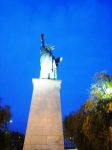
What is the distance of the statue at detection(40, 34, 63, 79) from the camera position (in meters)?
19.3

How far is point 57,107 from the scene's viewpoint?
1811 centimetres

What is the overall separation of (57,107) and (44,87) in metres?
1.41

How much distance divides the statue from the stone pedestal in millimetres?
704

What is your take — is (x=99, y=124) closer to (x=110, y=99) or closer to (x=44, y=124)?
(x=110, y=99)

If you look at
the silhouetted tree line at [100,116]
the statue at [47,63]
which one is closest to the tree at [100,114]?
the silhouetted tree line at [100,116]

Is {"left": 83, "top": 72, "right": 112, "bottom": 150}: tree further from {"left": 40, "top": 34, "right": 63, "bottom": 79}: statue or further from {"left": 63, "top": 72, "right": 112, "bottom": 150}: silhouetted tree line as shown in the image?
{"left": 40, "top": 34, "right": 63, "bottom": 79}: statue

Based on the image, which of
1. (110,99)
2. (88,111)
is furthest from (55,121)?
(110,99)

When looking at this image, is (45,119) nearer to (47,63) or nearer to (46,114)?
(46,114)

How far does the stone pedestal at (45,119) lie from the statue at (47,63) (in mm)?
704

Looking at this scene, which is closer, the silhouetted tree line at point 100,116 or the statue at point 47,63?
the silhouetted tree line at point 100,116

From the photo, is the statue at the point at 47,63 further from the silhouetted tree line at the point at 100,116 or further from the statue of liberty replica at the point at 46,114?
the silhouetted tree line at the point at 100,116

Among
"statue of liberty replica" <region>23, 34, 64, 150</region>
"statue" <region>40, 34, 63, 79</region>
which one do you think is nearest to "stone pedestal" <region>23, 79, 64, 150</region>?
"statue of liberty replica" <region>23, 34, 64, 150</region>

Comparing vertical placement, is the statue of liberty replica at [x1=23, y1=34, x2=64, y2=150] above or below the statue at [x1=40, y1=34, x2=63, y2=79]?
below

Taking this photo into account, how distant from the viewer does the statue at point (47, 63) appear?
19312 mm
